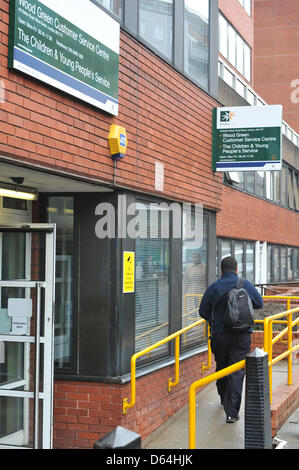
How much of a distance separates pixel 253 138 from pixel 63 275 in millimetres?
3651

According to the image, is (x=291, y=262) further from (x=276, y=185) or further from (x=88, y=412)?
(x=88, y=412)

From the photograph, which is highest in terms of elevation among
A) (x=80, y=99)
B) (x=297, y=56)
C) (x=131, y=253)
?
(x=297, y=56)

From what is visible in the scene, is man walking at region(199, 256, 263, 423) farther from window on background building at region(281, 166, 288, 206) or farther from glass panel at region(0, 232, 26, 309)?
window on background building at region(281, 166, 288, 206)

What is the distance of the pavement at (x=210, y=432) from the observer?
6941mm

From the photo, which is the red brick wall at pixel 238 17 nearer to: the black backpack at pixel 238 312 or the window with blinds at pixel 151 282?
the window with blinds at pixel 151 282

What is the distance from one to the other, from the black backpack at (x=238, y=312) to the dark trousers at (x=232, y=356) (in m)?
0.16

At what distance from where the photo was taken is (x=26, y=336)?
6.31 meters

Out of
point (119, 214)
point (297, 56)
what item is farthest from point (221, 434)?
point (297, 56)

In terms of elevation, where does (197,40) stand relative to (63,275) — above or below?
above

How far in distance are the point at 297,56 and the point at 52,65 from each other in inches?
1323

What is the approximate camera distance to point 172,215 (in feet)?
28.3

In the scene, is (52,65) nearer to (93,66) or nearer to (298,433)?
→ (93,66)

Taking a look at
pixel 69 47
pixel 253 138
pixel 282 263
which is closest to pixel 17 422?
pixel 69 47

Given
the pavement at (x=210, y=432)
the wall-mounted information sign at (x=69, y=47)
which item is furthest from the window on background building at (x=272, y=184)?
the wall-mounted information sign at (x=69, y=47)
